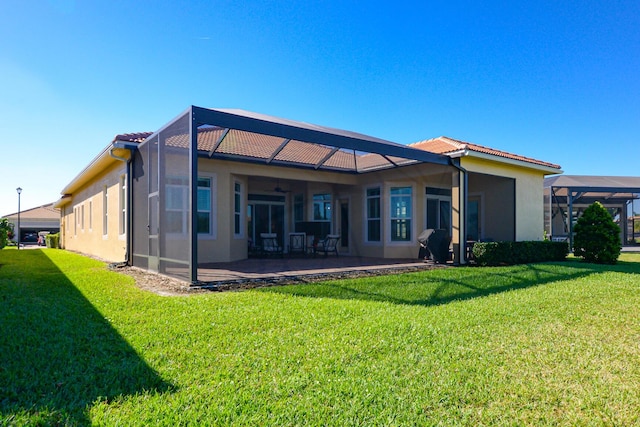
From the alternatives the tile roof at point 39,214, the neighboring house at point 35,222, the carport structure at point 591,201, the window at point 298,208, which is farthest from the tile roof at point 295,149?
the tile roof at point 39,214

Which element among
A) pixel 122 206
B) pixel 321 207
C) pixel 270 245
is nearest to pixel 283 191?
pixel 321 207

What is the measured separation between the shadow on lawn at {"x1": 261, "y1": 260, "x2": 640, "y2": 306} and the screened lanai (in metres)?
1.98

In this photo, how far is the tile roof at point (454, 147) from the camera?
437 inches

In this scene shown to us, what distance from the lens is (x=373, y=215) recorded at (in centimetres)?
1414

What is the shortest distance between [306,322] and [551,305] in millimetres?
4032

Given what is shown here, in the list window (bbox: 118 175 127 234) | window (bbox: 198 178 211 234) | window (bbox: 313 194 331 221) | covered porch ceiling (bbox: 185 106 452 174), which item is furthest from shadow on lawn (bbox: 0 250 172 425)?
window (bbox: 313 194 331 221)

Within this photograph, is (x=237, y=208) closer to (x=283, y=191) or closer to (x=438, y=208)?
(x=283, y=191)

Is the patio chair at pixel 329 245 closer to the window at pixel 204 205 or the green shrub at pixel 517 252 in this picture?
the window at pixel 204 205

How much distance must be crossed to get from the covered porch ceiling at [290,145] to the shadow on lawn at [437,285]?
311 cm

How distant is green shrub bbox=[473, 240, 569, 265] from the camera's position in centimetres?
1105

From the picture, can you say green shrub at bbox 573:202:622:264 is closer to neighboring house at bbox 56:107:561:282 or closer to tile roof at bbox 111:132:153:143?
neighboring house at bbox 56:107:561:282

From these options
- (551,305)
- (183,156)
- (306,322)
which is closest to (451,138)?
(551,305)

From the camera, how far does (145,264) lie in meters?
9.38

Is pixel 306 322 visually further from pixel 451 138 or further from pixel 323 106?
pixel 323 106
